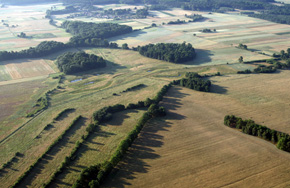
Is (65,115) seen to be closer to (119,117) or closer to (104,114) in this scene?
(104,114)

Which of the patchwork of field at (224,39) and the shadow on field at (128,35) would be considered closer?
the patchwork of field at (224,39)

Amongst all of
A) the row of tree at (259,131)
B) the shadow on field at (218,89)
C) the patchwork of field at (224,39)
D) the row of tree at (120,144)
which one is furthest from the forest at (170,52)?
the row of tree at (259,131)

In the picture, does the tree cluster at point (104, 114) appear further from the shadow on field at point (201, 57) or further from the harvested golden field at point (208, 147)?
the shadow on field at point (201, 57)

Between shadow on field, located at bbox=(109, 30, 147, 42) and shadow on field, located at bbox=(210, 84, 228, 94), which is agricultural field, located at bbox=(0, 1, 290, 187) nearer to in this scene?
shadow on field, located at bbox=(210, 84, 228, 94)

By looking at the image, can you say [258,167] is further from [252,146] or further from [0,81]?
[0,81]

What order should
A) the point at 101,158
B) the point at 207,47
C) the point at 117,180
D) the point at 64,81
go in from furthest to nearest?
1. the point at 207,47
2. the point at 64,81
3. the point at 101,158
4. the point at 117,180

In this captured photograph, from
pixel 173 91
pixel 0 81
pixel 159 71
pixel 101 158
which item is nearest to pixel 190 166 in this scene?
pixel 101 158

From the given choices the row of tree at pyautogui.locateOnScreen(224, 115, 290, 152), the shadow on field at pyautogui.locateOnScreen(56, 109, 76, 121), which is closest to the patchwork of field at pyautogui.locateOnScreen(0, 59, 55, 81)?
the shadow on field at pyautogui.locateOnScreen(56, 109, 76, 121)
